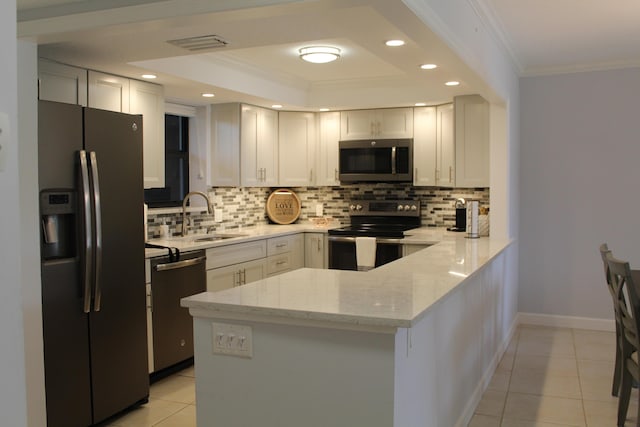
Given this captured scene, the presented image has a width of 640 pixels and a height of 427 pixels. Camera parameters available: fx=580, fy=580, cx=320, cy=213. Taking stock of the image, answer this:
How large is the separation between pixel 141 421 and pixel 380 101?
11.9 ft

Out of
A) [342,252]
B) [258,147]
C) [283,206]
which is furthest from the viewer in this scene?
[283,206]

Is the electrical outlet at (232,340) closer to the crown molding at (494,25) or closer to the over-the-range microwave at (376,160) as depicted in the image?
the crown molding at (494,25)

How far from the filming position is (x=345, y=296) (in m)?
2.33

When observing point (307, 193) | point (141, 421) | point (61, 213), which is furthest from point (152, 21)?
point (307, 193)

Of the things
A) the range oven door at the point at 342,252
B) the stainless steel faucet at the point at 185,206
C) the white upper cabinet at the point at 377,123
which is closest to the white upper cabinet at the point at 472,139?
the white upper cabinet at the point at 377,123

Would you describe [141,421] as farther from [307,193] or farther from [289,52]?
[307,193]

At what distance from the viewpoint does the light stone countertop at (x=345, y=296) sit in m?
2.04

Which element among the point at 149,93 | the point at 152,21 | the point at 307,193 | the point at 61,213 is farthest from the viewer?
the point at 307,193

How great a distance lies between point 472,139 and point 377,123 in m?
1.08

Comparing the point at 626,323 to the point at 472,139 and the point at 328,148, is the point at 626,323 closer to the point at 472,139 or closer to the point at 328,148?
the point at 472,139

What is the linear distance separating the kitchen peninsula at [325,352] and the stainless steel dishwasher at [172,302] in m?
1.56

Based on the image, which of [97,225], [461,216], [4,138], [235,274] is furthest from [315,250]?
[4,138]

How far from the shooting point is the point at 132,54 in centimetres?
341

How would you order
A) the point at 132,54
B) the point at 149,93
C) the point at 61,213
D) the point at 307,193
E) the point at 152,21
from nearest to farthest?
1. the point at 152,21
2. the point at 61,213
3. the point at 132,54
4. the point at 149,93
5. the point at 307,193
